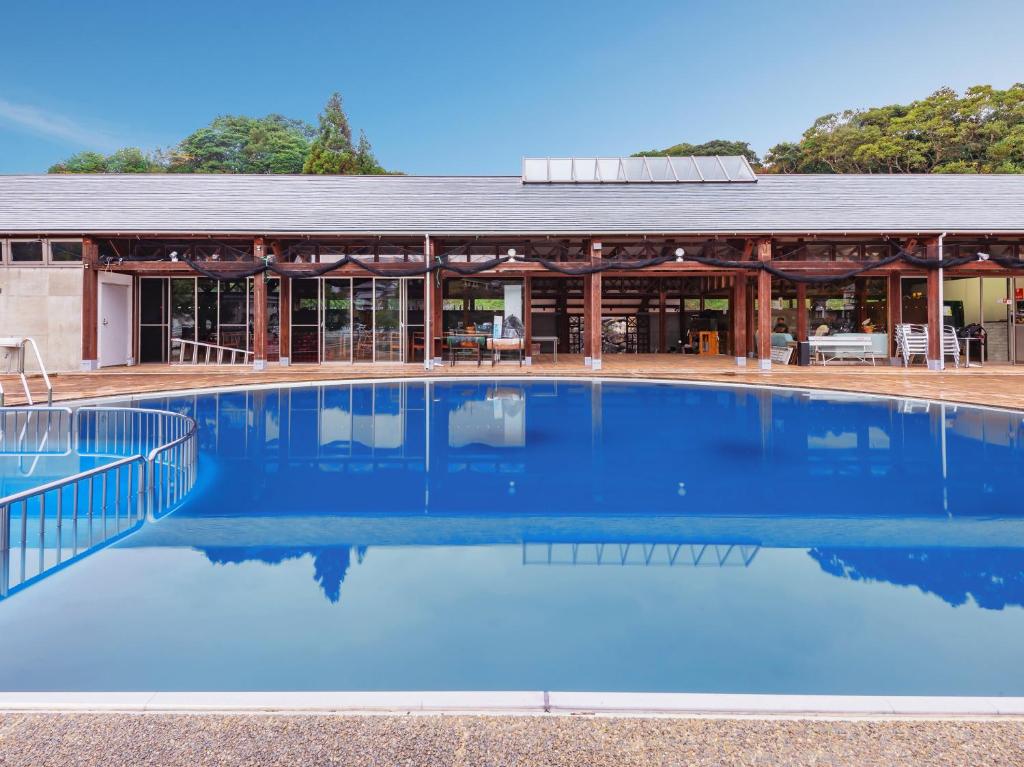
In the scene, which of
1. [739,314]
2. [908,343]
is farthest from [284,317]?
[908,343]

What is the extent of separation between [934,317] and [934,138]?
90.2ft

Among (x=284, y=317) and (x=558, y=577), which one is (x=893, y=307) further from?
(x=558, y=577)

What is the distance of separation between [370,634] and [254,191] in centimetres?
1780

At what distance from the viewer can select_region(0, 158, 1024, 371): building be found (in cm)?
1582

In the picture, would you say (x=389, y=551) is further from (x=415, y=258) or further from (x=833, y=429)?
(x=415, y=258)

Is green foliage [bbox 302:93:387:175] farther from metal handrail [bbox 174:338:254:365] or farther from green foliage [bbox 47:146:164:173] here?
metal handrail [bbox 174:338:254:365]

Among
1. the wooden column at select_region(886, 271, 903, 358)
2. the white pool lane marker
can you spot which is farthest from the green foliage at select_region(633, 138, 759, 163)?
the white pool lane marker

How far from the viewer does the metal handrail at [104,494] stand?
3668 millimetres

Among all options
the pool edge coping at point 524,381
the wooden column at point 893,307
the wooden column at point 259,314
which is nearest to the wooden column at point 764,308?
the pool edge coping at point 524,381

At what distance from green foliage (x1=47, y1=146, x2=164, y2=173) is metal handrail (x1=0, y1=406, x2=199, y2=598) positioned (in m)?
47.2

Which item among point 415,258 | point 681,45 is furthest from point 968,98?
point 415,258

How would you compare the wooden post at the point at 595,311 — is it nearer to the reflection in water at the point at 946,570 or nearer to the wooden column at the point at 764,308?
the wooden column at the point at 764,308

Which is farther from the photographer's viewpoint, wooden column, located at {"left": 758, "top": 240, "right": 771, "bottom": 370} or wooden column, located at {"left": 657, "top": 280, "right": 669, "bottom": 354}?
wooden column, located at {"left": 657, "top": 280, "right": 669, "bottom": 354}

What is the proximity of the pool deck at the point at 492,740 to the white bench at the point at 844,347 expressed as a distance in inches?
669
